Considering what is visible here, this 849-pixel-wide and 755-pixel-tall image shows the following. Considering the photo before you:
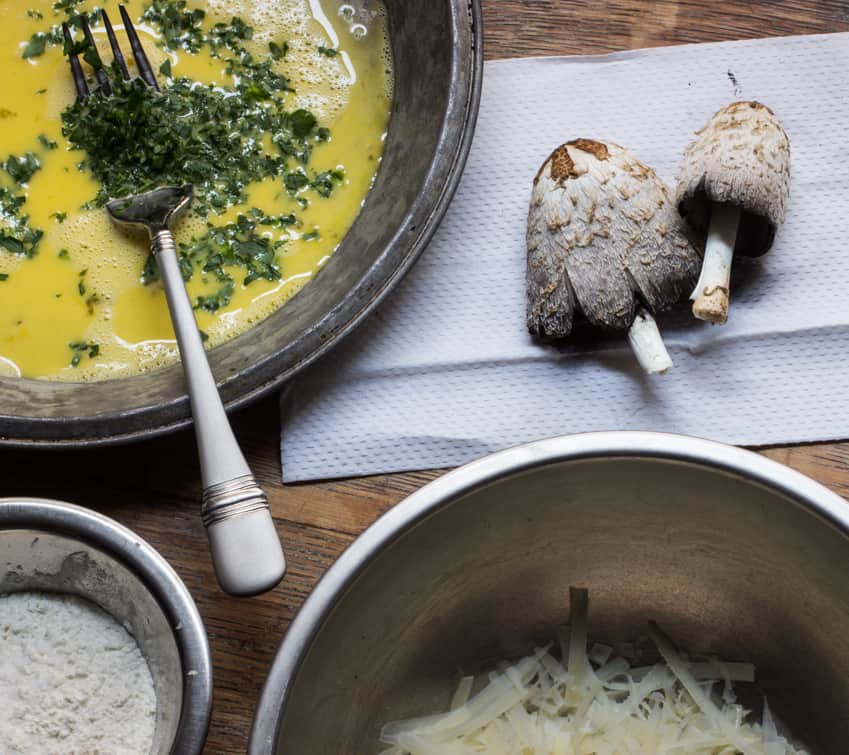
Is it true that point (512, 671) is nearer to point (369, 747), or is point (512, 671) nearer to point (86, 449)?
point (369, 747)

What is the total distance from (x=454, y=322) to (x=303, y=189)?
0.27 metres

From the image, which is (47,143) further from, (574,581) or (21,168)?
(574,581)

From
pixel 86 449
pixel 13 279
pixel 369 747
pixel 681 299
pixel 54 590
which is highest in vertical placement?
pixel 13 279

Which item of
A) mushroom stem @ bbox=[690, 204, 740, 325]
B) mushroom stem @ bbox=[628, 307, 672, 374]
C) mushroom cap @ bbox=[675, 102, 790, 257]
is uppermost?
mushroom cap @ bbox=[675, 102, 790, 257]

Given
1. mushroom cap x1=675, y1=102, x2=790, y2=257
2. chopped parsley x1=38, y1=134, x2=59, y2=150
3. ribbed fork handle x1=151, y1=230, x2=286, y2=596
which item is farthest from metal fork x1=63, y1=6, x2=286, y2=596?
mushroom cap x1=675, y1=102, x2=790, y2=257

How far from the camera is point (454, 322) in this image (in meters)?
1.25

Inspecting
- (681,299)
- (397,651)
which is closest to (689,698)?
(397,651)

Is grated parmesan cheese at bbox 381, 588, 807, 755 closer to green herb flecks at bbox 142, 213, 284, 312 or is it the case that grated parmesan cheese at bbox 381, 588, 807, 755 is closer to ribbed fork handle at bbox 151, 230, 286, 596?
ribbed fork handle at bbox 151, 230, 286, 596

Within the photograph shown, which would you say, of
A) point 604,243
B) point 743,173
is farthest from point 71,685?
point 743,173

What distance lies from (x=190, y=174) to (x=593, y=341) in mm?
561

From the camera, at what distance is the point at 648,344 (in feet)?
3.85

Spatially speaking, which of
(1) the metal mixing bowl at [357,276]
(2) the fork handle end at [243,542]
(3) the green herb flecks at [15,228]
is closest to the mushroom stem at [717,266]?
(1) the metal mixing bowl at [357,276]

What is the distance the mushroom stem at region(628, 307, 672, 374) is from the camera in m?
1.17

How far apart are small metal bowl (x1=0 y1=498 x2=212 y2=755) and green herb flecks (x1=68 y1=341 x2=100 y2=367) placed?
0.25 m
